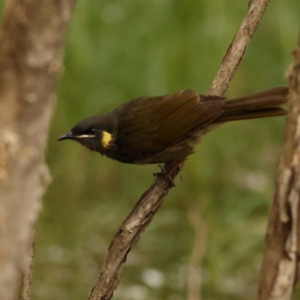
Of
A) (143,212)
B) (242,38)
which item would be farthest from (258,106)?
(143,212)

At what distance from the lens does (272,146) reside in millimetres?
3814

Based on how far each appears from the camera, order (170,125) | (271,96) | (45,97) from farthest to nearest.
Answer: (170,125) < (271,96) < (45,97)

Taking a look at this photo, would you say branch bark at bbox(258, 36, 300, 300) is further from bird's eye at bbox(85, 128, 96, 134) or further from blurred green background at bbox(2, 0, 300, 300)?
blurred green background at bbox(2, 0, 300, 300)

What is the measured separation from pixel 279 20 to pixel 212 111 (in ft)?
2.55

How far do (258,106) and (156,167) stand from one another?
1.29 m

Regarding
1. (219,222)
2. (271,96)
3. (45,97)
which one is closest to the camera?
(45,97)

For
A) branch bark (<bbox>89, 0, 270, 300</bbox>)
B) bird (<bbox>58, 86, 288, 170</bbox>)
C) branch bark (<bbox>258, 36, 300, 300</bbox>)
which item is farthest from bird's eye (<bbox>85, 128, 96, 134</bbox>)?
branch bark (<bbox>258, 36, 300, 300</bbox>)

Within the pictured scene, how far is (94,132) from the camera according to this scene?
215 cm

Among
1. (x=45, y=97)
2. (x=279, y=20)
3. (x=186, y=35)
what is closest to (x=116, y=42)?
(x=186, y=35)

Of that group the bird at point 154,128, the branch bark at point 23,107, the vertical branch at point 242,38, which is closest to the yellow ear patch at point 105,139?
the bird at point 154,128

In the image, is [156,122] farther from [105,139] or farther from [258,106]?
[258,106]

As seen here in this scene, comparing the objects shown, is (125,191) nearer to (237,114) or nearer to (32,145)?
(237,114)

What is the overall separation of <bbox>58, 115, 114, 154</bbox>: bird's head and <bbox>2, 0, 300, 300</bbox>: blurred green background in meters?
0.41

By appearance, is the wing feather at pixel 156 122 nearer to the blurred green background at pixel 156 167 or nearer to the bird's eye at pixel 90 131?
the bird's eye at pixel 90 131
